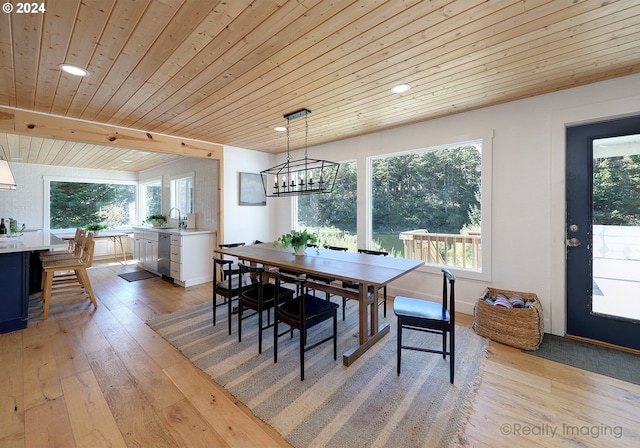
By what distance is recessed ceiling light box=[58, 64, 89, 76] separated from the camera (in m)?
2.16

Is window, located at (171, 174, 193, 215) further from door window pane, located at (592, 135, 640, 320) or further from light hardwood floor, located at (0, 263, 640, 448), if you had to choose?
door window pane, located at (592, 135, 640, 320)

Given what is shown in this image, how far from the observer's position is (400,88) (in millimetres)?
2621

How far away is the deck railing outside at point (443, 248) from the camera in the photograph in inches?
135

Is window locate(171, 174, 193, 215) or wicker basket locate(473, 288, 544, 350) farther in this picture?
window locate(171, 174, 193, 215)

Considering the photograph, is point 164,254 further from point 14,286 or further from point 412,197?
point 412,197

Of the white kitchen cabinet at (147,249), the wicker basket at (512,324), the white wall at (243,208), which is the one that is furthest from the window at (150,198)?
the wicker basket at (512,324)

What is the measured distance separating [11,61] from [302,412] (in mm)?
3289

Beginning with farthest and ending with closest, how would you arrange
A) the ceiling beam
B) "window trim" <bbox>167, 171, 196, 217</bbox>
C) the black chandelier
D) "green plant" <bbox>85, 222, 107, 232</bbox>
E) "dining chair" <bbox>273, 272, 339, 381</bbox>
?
"green plant" <bbox>85, 222, 107, 232</bbox>
"window trim" <bbox>167, 171, 196, 217</bbox>
the black chandelier
the ceiling beam
"dining chair" <bbox>273, 272, 339, 381</bbox>

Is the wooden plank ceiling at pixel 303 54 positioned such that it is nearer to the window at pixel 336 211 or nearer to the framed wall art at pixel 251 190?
the window at pixel 336 211

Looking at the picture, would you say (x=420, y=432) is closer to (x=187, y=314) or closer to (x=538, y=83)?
(x=187, y=314)

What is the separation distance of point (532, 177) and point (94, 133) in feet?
16.9

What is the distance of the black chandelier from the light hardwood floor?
6.65 ft

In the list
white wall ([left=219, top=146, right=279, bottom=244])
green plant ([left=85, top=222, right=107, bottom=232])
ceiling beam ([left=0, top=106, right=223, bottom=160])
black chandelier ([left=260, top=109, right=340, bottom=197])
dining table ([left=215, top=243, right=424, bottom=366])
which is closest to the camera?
dining table ([left=215, top=243, right=424, bottom=366])

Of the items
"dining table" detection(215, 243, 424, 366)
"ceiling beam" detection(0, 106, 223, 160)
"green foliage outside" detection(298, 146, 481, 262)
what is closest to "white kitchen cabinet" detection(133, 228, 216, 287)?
"ceiling beam" detection(0, 106, 223, 160)
